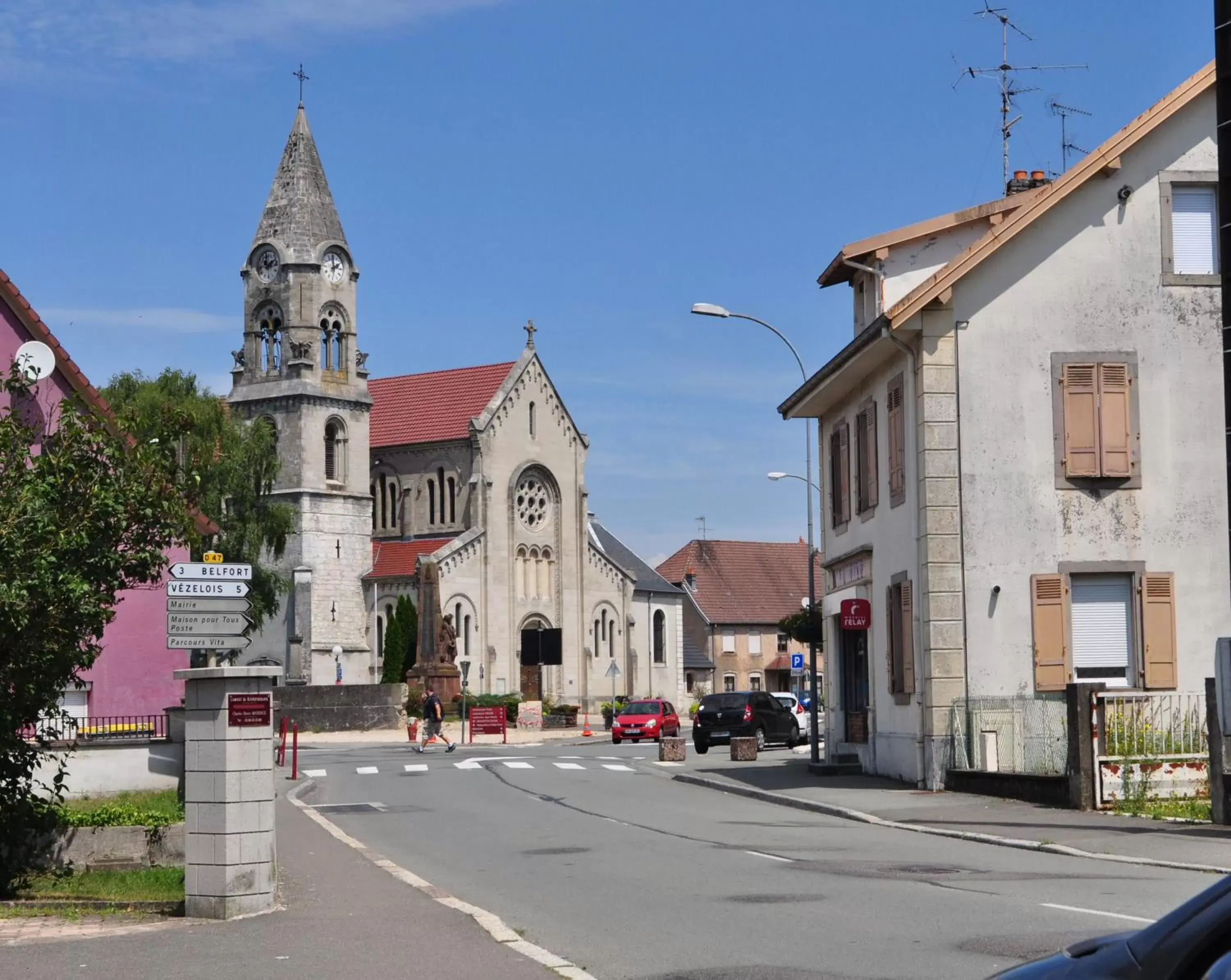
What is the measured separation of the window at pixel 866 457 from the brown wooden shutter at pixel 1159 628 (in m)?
4.77

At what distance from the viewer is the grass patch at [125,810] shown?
54.1 ft

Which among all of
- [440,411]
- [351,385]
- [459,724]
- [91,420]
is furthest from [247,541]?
[91,420]

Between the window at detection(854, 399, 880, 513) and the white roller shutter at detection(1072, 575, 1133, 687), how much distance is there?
13.6ft

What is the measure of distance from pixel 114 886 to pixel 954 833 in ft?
28.4

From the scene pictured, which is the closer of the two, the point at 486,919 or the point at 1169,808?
the point at 486,919

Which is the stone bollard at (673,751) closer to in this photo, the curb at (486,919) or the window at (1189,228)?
the window at (1189,228)

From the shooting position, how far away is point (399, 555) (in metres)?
93.4

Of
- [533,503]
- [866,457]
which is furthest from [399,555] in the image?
[866,457]

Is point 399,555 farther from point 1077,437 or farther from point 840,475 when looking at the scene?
point 1077,437

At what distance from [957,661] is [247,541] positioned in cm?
4477

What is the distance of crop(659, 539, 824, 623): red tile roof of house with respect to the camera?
4407 inches

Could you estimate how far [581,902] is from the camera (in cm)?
1342

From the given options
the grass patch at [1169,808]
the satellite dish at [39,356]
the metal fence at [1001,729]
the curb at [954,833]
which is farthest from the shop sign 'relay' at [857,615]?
the satellite dish at [39,356]

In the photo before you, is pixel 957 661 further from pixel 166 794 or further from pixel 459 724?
pixel 459 724
